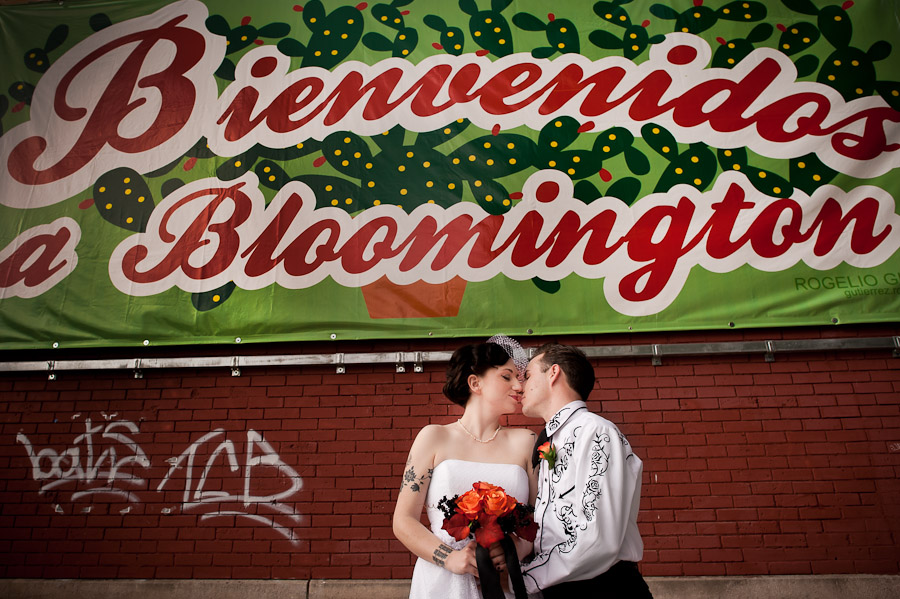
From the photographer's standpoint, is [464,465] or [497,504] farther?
[464,465]

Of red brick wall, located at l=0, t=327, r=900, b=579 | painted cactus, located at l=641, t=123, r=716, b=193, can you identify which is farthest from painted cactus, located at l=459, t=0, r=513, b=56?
red brick wall, located at l=0, t=327, r=900, b=579

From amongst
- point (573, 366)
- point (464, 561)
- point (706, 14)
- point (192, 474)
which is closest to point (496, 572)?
point (464, 561)

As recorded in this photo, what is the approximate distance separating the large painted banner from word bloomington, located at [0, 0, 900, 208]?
0.02m

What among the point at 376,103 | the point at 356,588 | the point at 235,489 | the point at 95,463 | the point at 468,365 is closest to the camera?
the point at 468,365

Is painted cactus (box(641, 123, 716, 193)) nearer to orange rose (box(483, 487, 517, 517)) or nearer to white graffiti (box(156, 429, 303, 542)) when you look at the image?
orange rose (box(483, 487, 517, 517))

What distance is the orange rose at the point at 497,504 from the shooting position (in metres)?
1.84

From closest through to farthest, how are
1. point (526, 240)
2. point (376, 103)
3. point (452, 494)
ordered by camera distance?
point (452, 494) < point (526, 240) < point (376, 103)

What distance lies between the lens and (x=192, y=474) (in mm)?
4047

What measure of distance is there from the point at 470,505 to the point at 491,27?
13.5 feet

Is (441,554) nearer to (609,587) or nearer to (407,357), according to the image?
(609,587)

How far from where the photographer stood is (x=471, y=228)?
14.1ft

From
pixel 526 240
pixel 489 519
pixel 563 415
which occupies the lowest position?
pixel 489 519

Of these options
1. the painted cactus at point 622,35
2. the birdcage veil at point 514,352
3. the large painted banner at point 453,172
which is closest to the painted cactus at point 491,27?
the large painted banner at point 453,172

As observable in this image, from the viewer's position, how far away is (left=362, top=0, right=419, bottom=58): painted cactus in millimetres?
4750
